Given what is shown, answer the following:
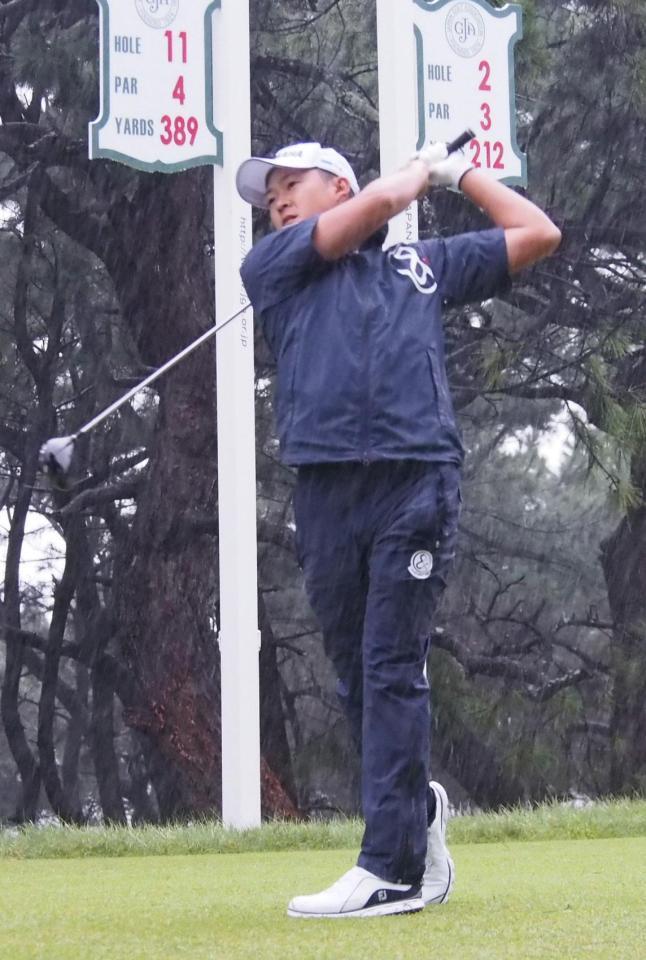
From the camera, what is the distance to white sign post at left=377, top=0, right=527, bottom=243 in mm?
6543

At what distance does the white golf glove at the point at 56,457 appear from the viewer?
3.01 metres

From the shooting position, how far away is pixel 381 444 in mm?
2910

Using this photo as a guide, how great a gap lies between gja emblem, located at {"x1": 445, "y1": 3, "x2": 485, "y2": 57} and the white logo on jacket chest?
3986mm

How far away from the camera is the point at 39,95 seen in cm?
992

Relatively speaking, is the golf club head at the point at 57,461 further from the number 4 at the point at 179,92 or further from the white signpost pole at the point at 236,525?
the number 4 at the point at 179,92

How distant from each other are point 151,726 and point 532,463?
7.04m

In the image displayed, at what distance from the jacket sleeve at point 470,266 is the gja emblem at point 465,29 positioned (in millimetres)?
3965

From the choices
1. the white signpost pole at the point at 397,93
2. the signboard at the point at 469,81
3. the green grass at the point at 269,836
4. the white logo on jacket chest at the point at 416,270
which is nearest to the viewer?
the white logo on jacket chest at the point at 416,270

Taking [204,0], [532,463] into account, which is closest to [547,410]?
[532,463]

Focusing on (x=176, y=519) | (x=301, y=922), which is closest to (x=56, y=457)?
(x=301, y=922)

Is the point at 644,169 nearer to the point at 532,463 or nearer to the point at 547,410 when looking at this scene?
the point at 547,410

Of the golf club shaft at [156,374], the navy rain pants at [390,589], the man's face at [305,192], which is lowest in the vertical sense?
the navy rain pants at [390,589]

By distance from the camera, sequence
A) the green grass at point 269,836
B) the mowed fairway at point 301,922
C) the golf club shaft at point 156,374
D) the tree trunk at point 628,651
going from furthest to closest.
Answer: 1. the tree trunk at point 628,651
2. the green grass at point 269,836
3. the golf club shaft at point 156,374
4. the mowed fairway at point 301,922

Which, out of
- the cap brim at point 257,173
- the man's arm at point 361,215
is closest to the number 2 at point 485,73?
the cap brim at point 257,173
